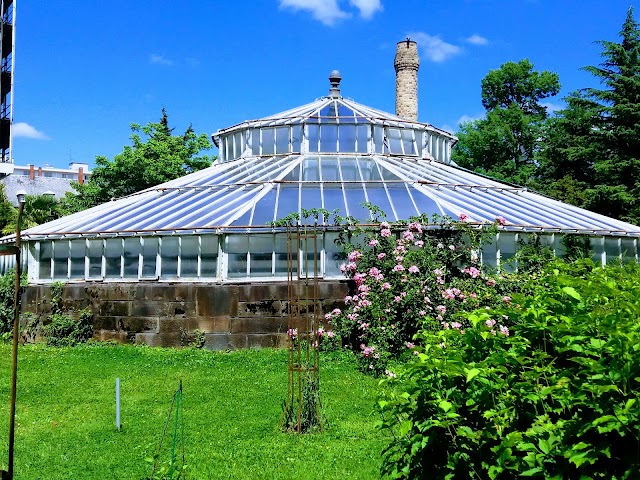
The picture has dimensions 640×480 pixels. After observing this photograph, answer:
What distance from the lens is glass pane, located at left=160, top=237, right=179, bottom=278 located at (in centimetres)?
1648

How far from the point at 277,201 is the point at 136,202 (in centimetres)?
523

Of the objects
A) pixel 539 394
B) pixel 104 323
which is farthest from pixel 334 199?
pixel 539 394

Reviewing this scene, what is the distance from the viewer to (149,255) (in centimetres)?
1673

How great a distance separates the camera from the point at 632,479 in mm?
3543

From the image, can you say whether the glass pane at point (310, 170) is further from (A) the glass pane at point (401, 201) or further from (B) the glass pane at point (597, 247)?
(B) the glass pane at point (597, 247)

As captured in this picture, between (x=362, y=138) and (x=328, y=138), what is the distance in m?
1.13

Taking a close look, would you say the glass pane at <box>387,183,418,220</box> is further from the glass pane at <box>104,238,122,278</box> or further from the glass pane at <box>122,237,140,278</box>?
the glass pane at <box>104,238,122,278</box>

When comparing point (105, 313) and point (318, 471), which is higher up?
point (105, 313)

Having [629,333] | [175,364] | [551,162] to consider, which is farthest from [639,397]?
[551,162]

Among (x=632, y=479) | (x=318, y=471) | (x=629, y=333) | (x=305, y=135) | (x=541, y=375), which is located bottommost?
(x=318, y=471)

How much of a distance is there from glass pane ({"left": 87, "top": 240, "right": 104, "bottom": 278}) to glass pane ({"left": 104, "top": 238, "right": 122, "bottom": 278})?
0.20m

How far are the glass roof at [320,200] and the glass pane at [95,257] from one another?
14.1 inches

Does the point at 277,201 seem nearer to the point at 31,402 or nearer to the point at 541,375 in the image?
the point at 31,402

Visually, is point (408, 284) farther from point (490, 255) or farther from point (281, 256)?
point (281, 256)
